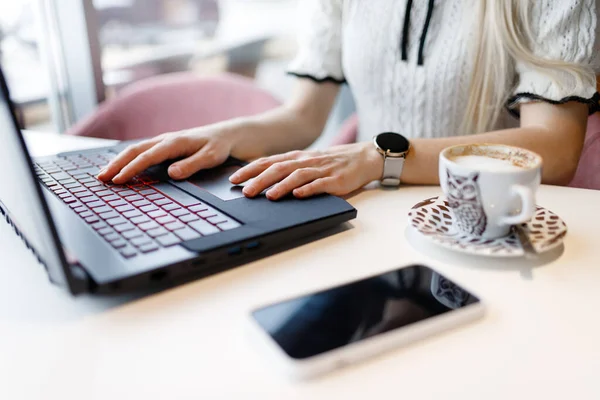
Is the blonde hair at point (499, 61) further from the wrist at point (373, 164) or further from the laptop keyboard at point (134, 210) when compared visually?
the laptop keyboard at point (134, 210)

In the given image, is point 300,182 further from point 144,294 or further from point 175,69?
point 175,69

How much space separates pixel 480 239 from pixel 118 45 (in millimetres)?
1791

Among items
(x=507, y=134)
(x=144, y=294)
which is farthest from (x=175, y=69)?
(x=144, y=294)

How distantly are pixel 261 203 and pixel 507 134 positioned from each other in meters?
0.44

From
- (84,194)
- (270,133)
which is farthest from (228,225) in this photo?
(270,133)

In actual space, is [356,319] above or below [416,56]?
below

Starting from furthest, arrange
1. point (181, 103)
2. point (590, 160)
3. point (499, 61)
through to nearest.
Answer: point (181, 103) → point (590, 160) → point (499, 61)

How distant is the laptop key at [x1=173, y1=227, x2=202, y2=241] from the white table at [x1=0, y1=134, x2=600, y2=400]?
0.16 ft

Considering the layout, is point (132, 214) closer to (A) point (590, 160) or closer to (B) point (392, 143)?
(B) point (392, 143)

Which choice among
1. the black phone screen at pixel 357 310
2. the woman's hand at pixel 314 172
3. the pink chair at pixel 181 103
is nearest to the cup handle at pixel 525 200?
the black phone screen at pixel 357 310

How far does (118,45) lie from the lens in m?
2.00

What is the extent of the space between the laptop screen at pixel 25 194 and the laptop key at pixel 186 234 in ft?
0.40

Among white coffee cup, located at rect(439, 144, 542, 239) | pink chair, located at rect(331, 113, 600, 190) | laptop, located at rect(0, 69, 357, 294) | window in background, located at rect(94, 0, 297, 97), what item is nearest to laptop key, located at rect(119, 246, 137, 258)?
laptop, located at rect(0, 69, 357, 294)

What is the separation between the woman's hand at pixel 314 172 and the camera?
667 mm
